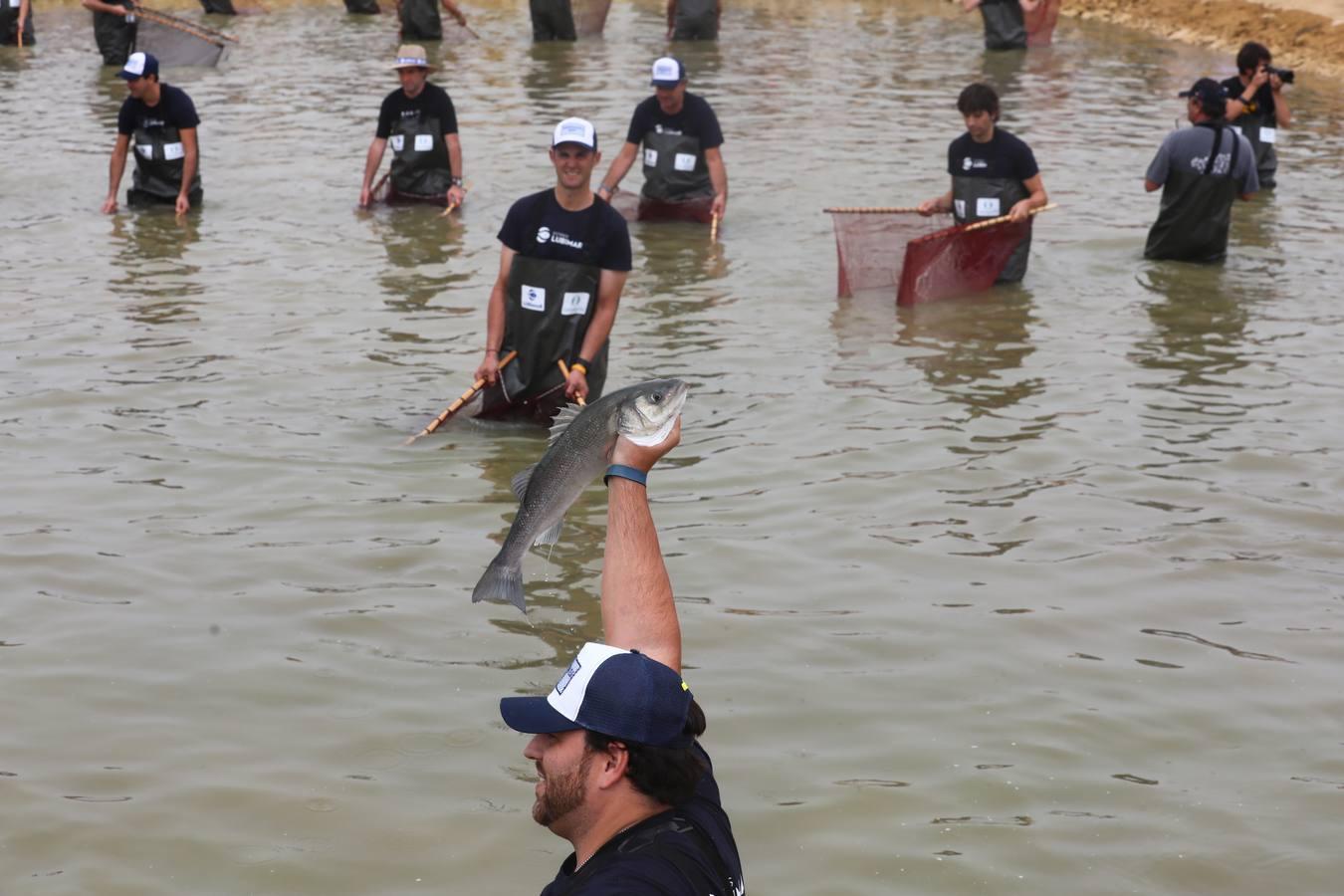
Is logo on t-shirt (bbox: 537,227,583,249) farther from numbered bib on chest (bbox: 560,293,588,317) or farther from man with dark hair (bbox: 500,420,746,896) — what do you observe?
man with dark hair (bbox: 500,420,746,896)

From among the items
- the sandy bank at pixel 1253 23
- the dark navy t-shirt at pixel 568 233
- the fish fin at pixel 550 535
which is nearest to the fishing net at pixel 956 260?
the dark navy t-shirt at pixel 568 233

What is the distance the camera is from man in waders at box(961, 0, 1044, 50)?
2634 cm

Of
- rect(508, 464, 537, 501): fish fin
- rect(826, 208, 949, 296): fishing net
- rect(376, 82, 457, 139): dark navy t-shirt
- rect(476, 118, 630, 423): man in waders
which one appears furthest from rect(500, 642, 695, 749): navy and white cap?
rect(376, 82, 457, 139): dark navy t-shirt

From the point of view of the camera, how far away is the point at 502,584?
5.55m

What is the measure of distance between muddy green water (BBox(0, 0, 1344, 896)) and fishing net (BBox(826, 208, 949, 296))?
1.13 ft

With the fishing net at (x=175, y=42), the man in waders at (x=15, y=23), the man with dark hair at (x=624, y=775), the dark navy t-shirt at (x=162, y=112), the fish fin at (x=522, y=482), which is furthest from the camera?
the man in waders at (x=15, y=23)

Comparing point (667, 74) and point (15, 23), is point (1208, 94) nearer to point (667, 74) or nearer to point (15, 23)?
point (667, 74)

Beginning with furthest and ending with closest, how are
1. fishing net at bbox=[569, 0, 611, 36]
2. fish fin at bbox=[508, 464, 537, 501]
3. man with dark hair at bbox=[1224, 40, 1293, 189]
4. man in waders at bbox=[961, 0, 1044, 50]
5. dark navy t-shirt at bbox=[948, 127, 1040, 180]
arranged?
1. fishing net at bbox=[569, 0, 611, 36]
2. man in waders at bbox=[961, 0, 1044, 50]
3. man with dark hair at bbox=[1224, 40, 1293, 189]
4. dark navy t-shirt at bbox=[948, 127, 1040, 180]
5. fish fin at bbox=[508, 464, 537, 501]

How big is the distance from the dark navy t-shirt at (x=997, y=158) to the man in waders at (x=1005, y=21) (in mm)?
15171

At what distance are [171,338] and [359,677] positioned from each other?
5.42 metres

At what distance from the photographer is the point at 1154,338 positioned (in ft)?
36.0

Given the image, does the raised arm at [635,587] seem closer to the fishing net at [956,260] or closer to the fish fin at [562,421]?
the fish fin at [562,421]

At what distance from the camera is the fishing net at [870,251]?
480 inches

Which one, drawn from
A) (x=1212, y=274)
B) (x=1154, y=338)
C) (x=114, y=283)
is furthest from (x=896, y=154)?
(x=114, y=283)
